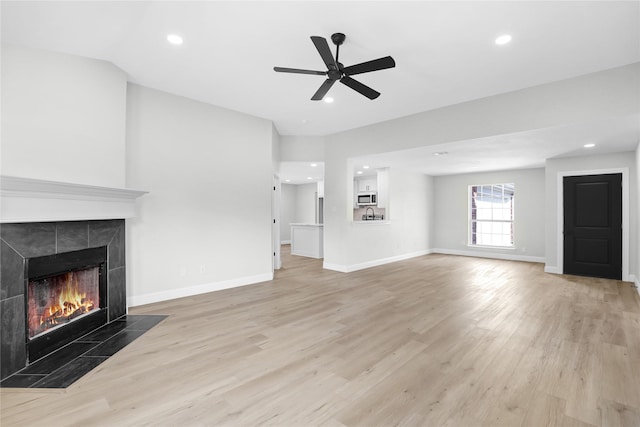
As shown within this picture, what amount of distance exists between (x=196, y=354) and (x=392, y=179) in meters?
6.19

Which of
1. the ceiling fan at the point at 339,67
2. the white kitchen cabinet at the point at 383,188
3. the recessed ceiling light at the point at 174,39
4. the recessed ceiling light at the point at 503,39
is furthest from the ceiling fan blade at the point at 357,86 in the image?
the white kitchen cabinet at the point at 383,188

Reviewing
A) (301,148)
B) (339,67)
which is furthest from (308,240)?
(339,67)

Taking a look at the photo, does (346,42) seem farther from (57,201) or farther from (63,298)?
(63,298)

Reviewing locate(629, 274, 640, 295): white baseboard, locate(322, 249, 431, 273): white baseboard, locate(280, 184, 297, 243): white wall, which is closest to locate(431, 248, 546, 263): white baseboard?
locate(322, 249, 431, 273): white baseboard

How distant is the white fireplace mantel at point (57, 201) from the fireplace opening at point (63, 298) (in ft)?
1.28

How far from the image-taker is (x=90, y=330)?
3027 mm

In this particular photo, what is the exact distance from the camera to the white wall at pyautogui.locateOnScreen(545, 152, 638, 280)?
527cm

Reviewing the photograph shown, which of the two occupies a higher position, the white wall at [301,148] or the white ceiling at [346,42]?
the white ceiling at [346,42]

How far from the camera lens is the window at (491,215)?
813 centimetres

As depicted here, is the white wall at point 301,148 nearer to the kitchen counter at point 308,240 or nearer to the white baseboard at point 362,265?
the kitchen counter at point 308,240

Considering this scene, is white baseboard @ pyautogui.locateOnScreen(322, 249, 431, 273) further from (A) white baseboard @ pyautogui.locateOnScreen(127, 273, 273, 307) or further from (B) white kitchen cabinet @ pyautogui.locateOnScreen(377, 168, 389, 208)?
(A) white baseboard @ pyautogui.locateOnScreen(127, 273, 273, 307)

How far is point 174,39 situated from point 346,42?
5.64 feet

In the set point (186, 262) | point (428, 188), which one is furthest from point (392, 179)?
point (186, 262)

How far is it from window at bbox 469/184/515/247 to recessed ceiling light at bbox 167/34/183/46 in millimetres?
8145
